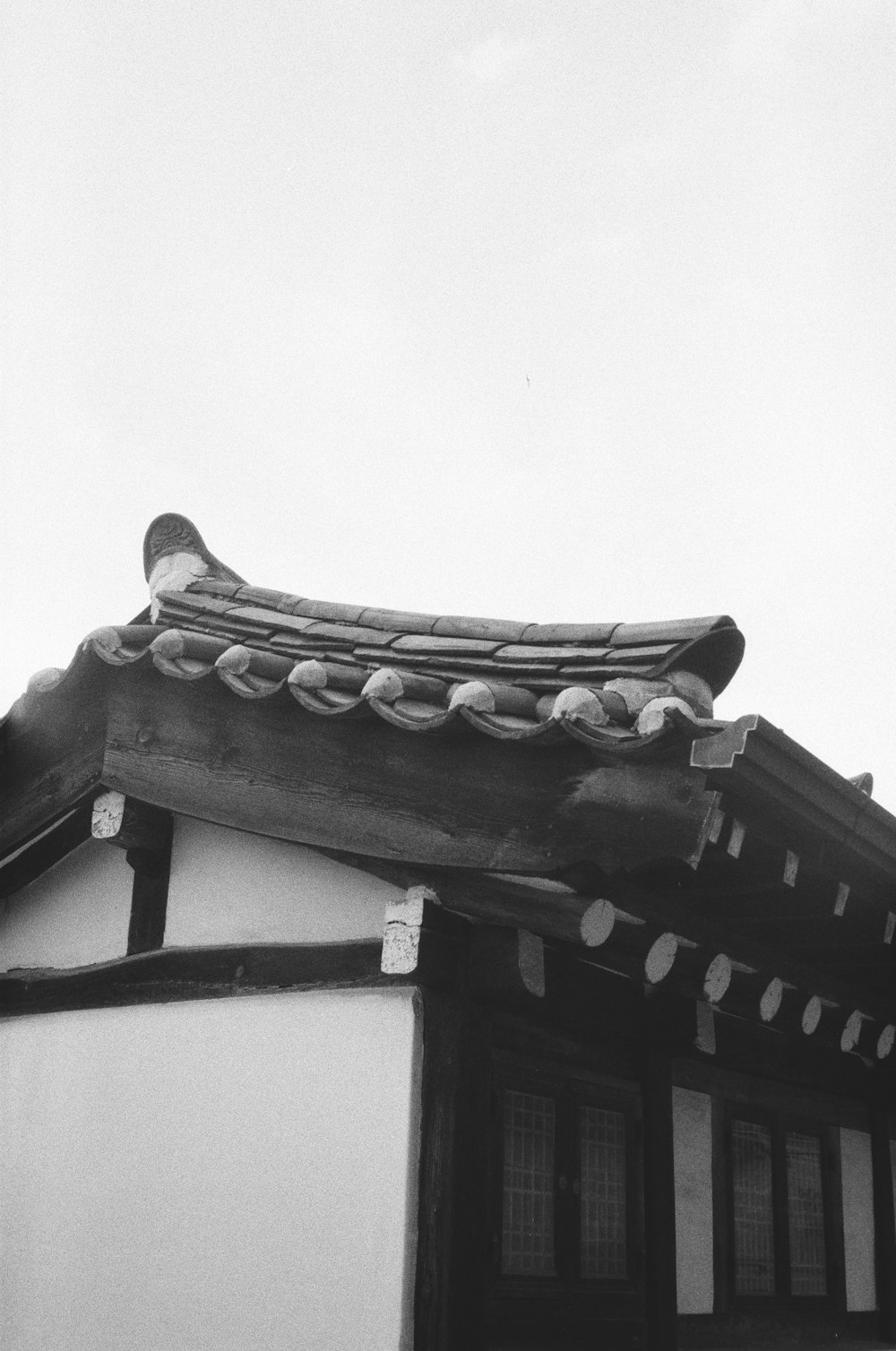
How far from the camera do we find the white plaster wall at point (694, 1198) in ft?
19.6

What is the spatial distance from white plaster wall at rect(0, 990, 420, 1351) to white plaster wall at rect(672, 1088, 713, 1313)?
226 cm

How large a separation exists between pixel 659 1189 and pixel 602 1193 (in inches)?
12.0

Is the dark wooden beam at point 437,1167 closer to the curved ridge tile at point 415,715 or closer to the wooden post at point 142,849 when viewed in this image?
A: the curved ridge tile at point 415,715

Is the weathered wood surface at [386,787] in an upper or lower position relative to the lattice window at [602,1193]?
upper

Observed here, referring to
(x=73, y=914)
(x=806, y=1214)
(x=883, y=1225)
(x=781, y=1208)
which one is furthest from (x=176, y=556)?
(x=883, y=1225)

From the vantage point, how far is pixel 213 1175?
465 centimetres

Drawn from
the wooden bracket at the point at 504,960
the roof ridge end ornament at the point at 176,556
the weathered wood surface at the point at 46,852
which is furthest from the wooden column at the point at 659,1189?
the roof ridge end ornament at the point at 176,556

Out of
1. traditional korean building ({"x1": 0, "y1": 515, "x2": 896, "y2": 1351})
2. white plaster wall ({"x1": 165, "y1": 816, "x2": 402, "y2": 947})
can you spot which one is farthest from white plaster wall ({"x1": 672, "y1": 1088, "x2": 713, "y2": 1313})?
white plaster wall ({"x1": 165, "y1": 816, "x2": 402, "y2": 947})

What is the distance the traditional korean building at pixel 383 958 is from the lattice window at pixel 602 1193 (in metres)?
0.02

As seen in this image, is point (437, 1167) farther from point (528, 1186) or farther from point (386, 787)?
point (386, 787)

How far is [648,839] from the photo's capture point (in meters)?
3.68

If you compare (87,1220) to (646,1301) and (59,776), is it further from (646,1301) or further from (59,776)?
(646,1301)

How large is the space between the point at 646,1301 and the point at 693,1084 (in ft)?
3.80

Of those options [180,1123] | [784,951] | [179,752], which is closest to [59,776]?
[179,752]
